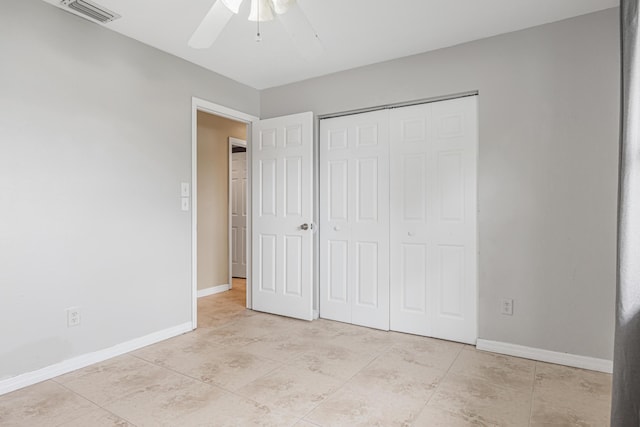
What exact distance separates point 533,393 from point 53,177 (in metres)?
3.39

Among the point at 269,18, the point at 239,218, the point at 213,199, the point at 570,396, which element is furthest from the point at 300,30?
the point at 239,218

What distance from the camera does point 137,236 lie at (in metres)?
2.95

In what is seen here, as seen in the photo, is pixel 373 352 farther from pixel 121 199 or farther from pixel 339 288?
pixel 121 199

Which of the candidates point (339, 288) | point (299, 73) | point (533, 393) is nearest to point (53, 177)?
point (299, 73)

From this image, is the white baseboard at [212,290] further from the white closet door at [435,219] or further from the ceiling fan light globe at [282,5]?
the ceiling fan light globe at [282,5]

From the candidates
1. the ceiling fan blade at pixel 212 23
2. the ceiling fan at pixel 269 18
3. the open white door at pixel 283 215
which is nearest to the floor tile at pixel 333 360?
the open white door at pixel 283 215

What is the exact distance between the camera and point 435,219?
10.3 feet

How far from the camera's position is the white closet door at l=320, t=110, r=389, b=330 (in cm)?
339

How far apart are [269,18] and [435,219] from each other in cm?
206

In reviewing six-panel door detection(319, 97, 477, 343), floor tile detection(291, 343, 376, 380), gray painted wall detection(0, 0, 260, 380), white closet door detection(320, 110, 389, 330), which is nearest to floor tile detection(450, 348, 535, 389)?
six-panel door detection(319, 97, 477, 343)

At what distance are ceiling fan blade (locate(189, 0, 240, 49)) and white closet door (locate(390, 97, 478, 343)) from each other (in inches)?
74.1

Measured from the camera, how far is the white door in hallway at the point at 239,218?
5.93 meters

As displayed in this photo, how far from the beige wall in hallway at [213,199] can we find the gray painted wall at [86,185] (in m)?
1.46

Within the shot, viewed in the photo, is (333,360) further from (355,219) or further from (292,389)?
(355,219)
